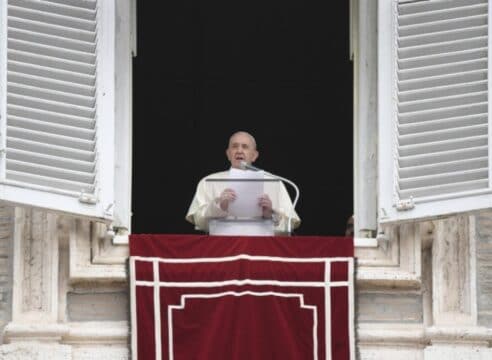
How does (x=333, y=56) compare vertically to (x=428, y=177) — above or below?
above

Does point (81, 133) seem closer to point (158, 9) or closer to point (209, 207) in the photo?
point (209, 207)

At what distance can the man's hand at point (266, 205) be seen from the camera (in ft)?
42.4

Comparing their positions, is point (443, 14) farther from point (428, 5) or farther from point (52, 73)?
point (52, 73)

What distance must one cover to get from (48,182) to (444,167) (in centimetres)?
206

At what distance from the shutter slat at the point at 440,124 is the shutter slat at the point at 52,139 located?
165 centimetres

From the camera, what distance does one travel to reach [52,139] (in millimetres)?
12570

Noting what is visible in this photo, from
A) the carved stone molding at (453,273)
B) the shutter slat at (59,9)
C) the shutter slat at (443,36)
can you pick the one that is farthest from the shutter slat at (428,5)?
the shutter slat at (59,9)

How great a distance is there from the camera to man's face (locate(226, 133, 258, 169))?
14.0 meters

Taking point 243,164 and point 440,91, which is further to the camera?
point 243,164

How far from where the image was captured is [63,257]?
41.5 ft

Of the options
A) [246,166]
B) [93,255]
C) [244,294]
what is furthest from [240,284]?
[246,166]

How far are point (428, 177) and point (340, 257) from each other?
2.04 ft

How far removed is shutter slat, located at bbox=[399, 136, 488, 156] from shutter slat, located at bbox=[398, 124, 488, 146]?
0.06ft

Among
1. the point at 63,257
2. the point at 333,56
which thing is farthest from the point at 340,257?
the point at 333,56
